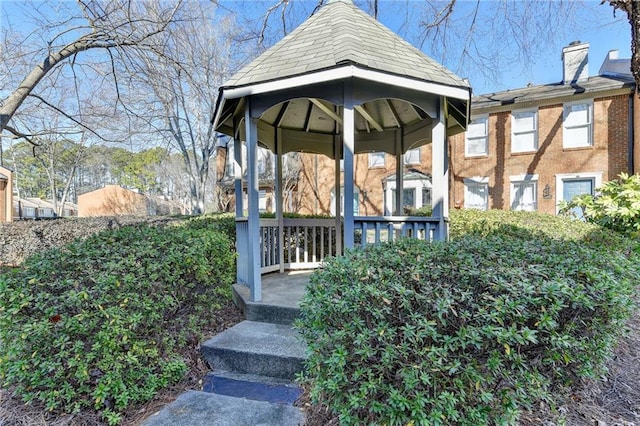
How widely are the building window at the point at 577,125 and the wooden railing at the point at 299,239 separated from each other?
36.3ft

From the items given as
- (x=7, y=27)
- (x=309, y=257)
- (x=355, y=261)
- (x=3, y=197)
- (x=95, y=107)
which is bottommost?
(x=309, y=257)

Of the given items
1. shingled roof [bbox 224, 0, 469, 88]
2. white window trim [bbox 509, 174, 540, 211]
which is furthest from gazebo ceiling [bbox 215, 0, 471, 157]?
white window trim [bbox 509, 174, 540, 211]

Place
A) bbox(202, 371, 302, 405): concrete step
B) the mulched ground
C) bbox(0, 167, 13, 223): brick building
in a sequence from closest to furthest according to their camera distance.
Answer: the mulched ground < bbox(202, 371, 302, 405): concrete step < bbox(0, 167, 13, 223): brick building

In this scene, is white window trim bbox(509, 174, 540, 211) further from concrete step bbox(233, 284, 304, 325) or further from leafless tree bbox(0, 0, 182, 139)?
leafless tree bbox(0, 0, 182, 139)

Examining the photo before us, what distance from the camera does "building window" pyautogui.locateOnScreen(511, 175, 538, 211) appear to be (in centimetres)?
1284

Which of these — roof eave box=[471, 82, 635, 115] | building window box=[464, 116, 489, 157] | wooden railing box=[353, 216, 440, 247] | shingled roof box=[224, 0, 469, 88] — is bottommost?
wooden railing box=[353, 216, 440, 247]

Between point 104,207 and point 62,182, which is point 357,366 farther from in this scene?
point 62,182

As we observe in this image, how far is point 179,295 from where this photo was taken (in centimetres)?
299

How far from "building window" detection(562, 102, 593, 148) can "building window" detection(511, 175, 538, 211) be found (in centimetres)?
174

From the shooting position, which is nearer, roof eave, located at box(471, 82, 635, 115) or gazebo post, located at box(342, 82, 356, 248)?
gazebo post, located at box(342, 82, 356, 248)

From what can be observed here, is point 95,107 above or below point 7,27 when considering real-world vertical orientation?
below

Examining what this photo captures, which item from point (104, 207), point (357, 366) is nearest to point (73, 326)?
point (357, 366)

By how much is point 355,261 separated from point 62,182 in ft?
145

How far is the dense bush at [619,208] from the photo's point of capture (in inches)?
201
